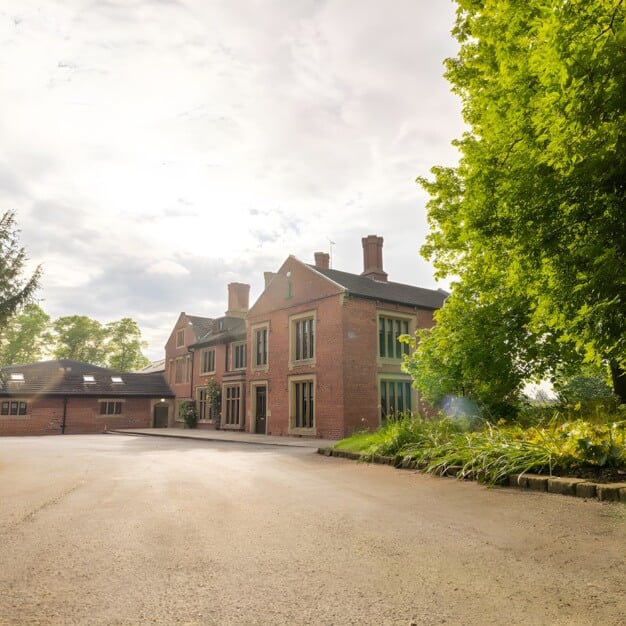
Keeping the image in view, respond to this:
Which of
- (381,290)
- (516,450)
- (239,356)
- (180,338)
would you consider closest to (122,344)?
(180,338)

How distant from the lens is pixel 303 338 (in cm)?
2691

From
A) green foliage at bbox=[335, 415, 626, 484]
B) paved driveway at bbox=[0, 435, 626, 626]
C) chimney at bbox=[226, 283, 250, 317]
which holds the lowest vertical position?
paved driveway at bbox=[0, 435, 626, 626]

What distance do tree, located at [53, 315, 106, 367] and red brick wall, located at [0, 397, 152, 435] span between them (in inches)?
1007

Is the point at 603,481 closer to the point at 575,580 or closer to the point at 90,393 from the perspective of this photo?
the point at 575,580

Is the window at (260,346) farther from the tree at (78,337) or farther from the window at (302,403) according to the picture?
the tree at (78,337)

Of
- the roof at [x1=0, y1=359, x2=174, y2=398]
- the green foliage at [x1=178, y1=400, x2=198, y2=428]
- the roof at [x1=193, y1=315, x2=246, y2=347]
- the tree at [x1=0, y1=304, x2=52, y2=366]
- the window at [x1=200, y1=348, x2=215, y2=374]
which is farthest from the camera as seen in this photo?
the tree at [x1=0, y1=304, x2=52, y2=366]

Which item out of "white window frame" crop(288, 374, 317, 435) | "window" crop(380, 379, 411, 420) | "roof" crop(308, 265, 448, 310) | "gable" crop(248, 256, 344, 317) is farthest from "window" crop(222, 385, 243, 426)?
"window" crop(380, 379, 411, 420)

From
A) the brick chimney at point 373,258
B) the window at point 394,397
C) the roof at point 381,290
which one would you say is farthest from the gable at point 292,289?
the window at point 394,397

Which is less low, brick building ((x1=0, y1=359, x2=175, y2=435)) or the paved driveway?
brick building ((x1=0, y1=359, x2=175, y2=435))

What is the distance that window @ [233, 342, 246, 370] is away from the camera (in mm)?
33500

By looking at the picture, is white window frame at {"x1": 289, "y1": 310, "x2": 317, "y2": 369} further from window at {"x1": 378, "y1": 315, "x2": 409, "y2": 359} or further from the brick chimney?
the brick chimney

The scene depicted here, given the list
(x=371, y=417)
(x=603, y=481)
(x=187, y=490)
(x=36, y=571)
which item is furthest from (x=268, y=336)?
(x=36, y=571)

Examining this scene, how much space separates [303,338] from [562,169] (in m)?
20.3

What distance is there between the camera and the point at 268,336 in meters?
29.3
